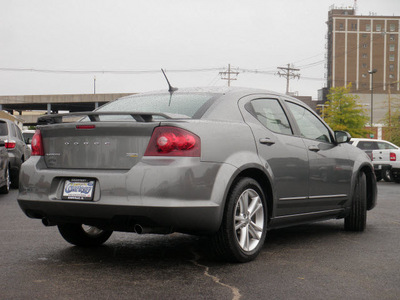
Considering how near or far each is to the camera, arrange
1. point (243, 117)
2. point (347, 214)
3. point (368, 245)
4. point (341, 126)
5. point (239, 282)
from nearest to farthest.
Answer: point (239, 282), point (243, 117), point (368, 245), point (347, 214), point (341, 126)

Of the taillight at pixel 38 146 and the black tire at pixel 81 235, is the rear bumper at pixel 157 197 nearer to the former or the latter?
the taillight at pixel 38 146

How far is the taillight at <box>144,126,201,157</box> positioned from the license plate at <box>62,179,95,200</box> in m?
0.53

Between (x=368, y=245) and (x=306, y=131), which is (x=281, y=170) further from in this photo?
(x=368, y=245)

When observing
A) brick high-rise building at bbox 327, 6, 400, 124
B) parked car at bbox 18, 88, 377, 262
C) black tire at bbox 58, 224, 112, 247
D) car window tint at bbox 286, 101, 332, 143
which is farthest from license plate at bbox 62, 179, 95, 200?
brick high-rise building at bbox 327, 6, 400, 124

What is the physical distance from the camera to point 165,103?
5.38 m

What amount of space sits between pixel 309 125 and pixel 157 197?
2.61m

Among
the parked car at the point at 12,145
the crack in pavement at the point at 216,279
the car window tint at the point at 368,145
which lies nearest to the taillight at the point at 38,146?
the crack in pavement at the point at 216,279

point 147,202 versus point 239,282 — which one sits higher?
point 147,202

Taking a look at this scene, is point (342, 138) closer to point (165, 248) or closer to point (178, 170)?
point (165, 248)

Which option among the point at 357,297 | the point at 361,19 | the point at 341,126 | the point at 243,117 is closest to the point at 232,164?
the point at 243,117

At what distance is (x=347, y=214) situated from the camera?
271 inches

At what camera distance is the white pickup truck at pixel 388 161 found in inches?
780

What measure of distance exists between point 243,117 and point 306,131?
1.24 meters

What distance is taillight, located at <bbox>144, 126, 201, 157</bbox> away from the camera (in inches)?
177
